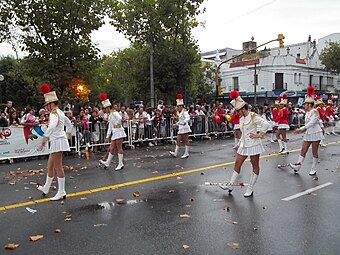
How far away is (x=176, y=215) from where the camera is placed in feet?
20.4

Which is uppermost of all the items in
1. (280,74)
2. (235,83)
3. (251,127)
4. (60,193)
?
(280,74)

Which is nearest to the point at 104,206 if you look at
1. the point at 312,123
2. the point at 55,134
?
the point at 55,134

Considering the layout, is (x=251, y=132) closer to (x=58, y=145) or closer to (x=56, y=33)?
(x=58, y=145)

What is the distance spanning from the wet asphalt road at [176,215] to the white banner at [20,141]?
118 inches

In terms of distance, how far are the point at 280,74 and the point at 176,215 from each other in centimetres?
4973

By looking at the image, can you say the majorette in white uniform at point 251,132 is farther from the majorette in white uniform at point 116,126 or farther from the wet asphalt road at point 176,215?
the majorette in white uniform at point 116,126

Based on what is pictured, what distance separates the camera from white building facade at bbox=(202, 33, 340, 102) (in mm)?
52219

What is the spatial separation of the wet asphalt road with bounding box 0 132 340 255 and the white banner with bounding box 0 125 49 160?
2991mm

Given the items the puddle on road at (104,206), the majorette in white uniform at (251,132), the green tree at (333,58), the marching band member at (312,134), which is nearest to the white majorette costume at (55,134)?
the puddle on road at (104,206)

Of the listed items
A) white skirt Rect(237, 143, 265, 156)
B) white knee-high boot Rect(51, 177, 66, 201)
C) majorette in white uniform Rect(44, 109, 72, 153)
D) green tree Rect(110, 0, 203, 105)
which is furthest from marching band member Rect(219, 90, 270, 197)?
green tree Rect(110, 0, 203, 105)

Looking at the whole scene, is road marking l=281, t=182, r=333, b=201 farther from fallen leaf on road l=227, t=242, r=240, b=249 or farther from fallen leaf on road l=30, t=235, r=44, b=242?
fallen leaf on road l=30, t=235, r=44, b=242

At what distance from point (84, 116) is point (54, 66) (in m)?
4.49

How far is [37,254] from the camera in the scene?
15.4 ft

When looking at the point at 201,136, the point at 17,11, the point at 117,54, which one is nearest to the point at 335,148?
the point at 201,136
